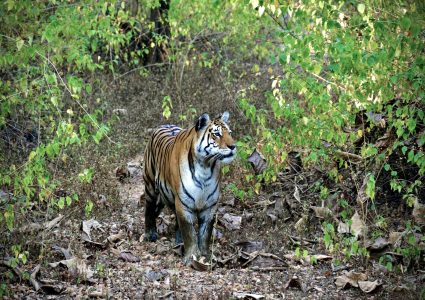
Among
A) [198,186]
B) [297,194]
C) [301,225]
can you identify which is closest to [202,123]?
[198,186]

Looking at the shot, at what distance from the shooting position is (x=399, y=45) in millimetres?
5562

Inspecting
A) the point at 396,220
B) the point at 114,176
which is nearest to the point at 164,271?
the point at 396,220

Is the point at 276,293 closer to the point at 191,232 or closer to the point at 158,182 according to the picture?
the point at 191,232

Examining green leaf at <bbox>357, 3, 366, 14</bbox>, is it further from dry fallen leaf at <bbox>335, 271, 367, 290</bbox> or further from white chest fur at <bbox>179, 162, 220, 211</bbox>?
white chest fur at <bbox>179, 162, 220, 211</bbox>

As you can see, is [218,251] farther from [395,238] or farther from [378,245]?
[395,238]

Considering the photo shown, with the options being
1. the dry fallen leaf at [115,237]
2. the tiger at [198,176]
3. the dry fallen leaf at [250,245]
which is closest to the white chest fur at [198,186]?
the tiger at [198,176]

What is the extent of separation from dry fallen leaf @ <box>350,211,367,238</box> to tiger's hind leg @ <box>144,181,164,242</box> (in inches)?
86.2

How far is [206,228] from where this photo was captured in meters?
7.71

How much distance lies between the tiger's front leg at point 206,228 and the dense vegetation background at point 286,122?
0.93m

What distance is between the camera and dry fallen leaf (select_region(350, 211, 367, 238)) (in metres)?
7.36

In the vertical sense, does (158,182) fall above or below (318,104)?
below

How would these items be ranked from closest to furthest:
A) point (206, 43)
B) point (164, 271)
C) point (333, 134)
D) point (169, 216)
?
point (164, 271), point (333, 134), point (169, 216), point (206, 43)

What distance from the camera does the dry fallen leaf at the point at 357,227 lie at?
736cm

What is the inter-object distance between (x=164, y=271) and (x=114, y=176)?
339 cm
